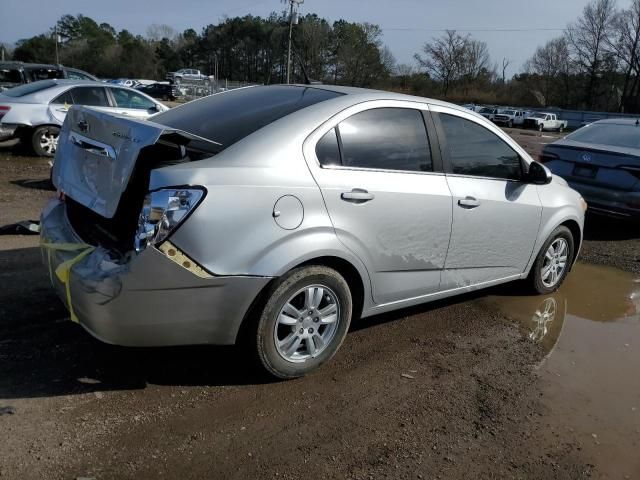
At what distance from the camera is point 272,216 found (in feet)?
9.69

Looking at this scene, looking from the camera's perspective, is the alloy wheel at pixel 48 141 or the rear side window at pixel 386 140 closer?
the rear side window at pixel 386 140

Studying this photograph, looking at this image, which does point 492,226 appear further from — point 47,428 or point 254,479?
point 47,428

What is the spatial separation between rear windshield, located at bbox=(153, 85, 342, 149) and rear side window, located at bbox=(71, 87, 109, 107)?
7.33 metres

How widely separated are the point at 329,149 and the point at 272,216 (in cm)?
61

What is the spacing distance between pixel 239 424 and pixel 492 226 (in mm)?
2368

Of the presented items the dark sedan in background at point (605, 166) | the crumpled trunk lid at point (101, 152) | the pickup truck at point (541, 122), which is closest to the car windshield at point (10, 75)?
the dark sedan in background at point (605, 166)

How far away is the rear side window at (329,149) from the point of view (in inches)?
127

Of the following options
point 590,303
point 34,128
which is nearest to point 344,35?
point 34,128

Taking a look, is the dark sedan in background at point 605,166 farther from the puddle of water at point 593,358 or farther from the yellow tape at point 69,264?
the yellow tape at point 69,264

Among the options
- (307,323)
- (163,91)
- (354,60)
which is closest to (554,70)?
(354,60)

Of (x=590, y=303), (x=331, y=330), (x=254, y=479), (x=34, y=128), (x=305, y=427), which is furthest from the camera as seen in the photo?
(x=34, y=128)

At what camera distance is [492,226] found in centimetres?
419

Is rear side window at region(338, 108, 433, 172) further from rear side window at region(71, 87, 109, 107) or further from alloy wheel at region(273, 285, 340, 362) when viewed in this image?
rear side window at region(71, 87, 109, 107)

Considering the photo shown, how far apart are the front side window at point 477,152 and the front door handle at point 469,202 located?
20 centimetres
